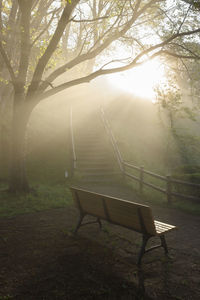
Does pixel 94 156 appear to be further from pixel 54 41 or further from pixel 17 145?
pixel 54 41

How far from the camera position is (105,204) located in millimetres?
6383

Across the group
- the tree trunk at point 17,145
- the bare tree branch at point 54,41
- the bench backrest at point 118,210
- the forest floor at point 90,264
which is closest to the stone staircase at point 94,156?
the tree trunk at point 17,145

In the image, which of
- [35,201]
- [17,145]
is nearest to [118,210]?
[35,201]

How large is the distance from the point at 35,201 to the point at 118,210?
17.5 ft

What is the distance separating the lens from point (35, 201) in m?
10.5

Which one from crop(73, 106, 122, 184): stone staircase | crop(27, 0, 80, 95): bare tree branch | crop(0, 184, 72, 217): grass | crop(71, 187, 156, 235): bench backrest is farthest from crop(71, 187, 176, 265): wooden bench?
crop(73, 106, 122, 184): stone staircase

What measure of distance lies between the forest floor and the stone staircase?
712 centimetres

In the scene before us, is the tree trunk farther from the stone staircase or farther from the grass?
the stone staircase

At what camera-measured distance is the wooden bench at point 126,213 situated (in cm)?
532

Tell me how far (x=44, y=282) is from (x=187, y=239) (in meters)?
3.83

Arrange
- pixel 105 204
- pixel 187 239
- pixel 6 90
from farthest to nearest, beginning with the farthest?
1. pixel 6 90
2. pixel 187 239
3. pixel 105 204

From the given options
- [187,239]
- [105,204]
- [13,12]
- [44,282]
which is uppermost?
[13,12]

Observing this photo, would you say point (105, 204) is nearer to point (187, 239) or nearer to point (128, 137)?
point (187, 239)

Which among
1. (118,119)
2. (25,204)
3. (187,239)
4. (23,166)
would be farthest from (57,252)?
(118,119)
